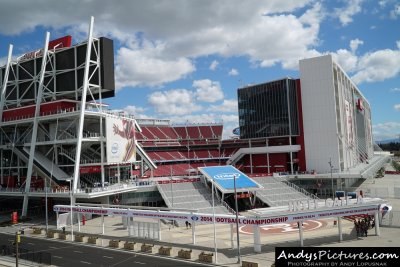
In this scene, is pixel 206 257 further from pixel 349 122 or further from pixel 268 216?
pixel 349 122

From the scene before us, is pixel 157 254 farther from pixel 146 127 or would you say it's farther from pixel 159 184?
pixel 146 127

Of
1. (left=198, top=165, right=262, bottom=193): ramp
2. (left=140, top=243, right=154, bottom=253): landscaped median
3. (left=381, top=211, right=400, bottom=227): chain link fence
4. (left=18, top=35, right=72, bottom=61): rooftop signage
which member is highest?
(left=18, top=35, right=72, bottom=61): rooftop signage

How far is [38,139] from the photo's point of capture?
7150 cm

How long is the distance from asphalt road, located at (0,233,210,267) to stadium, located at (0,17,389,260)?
9.26 m

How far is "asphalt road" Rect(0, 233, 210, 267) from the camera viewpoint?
34.0m

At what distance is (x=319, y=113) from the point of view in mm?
86125

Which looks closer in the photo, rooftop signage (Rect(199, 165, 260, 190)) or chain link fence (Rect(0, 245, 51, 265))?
chain link fence (Rect(0, 245, 51, 265))

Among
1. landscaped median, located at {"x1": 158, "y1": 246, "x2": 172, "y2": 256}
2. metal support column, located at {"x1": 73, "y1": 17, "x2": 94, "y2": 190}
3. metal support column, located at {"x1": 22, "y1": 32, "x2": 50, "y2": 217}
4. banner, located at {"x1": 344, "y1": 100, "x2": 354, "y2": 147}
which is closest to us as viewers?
landscaped median, located at {"x1": 158, "y1": 246, "x2": 172, "y2": 256}

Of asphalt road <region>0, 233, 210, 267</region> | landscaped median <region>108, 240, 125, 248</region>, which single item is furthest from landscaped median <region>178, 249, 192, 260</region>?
landscaped median <region>108, 240, 125, 248</region>

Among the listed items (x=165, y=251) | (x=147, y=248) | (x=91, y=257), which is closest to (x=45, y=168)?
(x=91, y=257)

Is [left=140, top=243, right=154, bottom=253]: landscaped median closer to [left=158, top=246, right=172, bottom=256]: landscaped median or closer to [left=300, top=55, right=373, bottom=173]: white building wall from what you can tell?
[left=158, top=246, right=172, bottom=256]: landscaped median

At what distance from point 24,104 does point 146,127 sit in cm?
4428

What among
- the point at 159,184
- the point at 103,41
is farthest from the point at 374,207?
the point at 103,41

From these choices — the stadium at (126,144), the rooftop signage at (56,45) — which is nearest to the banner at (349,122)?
the stadium at (126,144)
